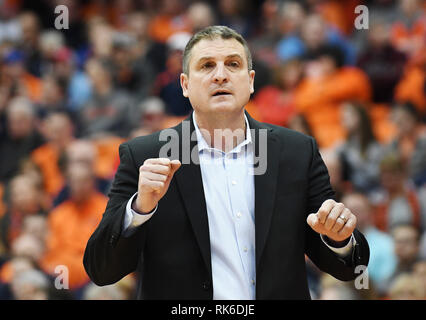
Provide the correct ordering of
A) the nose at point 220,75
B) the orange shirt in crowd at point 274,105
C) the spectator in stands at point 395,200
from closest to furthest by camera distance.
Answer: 1. the nose at point 220,75
2. the spectator in stands at point 395,200
3. the orange shirt in crowd at point 274,105

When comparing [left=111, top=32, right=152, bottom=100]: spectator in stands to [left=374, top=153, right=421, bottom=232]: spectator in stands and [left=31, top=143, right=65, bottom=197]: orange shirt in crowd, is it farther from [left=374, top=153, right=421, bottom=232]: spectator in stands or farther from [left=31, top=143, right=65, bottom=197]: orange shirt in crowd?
[left=374, top=153, right=421, bottom=232]: spectator in stands

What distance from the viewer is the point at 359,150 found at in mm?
6281

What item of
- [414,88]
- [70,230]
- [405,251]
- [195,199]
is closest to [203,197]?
[195,199]

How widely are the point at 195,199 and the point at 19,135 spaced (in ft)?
18.2

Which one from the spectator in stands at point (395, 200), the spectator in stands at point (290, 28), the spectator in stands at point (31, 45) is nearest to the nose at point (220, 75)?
the spectator in stands at point (395, 200)

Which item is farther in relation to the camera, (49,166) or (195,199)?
(49,166)

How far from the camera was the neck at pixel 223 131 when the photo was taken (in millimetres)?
2602

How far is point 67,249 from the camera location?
6.14m

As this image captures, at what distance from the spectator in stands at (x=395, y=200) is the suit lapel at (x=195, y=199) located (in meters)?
3.31

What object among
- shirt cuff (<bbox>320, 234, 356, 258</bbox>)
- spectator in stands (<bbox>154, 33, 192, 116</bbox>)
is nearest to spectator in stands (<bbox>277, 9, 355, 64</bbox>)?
spectator in stands (<bbox>154, 33, 192, 116</bbox>)

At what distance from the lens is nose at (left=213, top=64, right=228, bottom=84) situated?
8.22ft

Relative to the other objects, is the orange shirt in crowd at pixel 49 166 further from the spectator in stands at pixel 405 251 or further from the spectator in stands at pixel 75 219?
the spectator in stands at pixel 405 251

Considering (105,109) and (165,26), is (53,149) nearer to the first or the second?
(105,109)

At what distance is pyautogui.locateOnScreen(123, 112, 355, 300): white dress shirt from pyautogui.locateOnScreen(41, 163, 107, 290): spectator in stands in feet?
11.9
